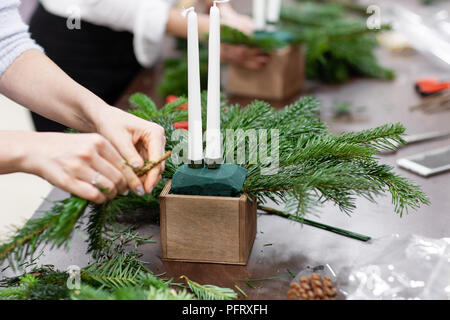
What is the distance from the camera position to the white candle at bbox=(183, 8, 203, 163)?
0.65 meters

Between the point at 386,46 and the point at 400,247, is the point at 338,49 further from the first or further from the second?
the point at 400,247

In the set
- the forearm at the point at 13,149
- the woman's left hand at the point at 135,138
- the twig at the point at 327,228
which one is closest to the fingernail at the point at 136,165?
the woman's left hand at the point at 135,138

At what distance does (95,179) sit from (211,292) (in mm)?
203

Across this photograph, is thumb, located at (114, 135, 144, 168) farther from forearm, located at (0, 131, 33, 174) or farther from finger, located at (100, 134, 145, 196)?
forearm, located at (0, 131, 33, 174)

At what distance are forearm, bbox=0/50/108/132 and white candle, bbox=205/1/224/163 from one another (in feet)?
0.61

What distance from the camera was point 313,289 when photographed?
0.66 m

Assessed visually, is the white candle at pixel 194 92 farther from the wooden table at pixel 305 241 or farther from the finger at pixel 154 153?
the wooden table at pixel 305 241

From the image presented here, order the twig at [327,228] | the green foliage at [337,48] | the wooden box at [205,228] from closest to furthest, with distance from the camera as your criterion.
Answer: the wooden box at [205,228] < the twig at [327,228] < the green foliage at [337,48]

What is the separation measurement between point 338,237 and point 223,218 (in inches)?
8.4

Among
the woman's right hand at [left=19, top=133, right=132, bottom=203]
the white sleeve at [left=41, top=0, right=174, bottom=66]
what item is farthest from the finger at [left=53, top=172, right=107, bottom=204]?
the white sleeve at [left=41, top=0, right=174, bottom=66]

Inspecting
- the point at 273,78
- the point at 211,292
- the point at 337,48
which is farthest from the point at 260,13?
the point at 211,292

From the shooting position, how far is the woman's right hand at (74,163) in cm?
61

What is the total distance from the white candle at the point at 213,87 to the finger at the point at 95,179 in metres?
0.15

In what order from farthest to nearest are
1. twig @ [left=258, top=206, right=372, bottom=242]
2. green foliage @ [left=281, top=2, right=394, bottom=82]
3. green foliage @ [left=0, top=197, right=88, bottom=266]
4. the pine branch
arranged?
1. green foliage @ [left=281, top=2, right=394, bottom=82]
2. the pine branch
3. twig @ [left=258, top=206, right=372, bottom=242]
4. green foliage @ [left=0, top=197, right=88, bottom=266]
